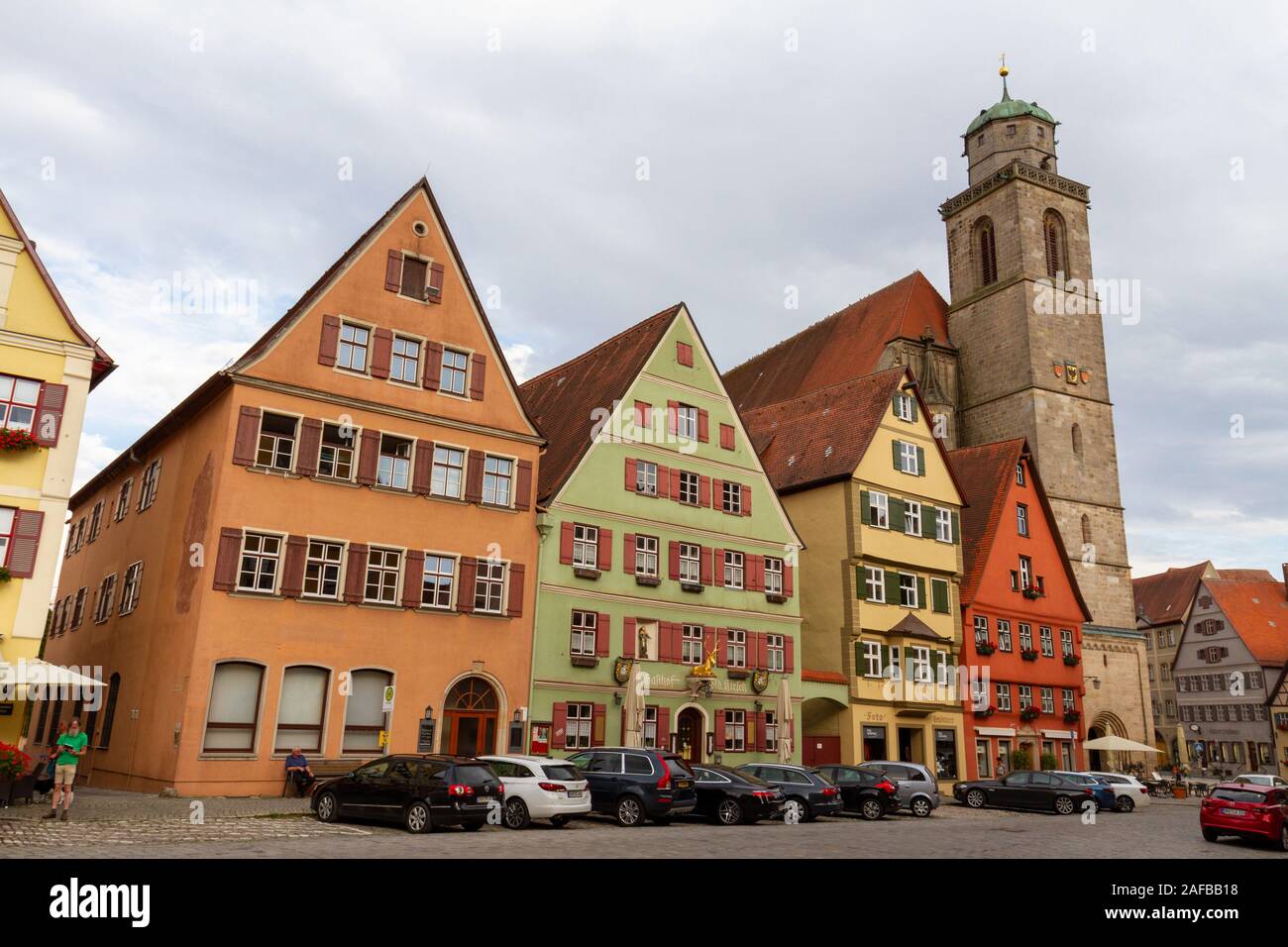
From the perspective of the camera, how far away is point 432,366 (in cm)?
3036

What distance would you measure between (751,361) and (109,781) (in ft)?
192

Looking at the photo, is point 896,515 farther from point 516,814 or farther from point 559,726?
point 516,814

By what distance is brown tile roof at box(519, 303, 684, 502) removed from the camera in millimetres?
34250

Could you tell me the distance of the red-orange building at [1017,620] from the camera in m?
43.5

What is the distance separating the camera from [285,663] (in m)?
26.1

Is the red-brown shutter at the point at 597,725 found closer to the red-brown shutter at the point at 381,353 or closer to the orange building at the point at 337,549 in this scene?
the orange building at the point at 337,549

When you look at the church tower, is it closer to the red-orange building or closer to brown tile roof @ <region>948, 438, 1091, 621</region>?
the red-orange building

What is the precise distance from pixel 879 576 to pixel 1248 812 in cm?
1991

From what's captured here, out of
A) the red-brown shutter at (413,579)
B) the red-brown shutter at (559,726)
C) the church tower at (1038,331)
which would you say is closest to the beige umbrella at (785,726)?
the red-brown shutter at (559,726)

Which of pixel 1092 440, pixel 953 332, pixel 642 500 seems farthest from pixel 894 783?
pixel 953 332

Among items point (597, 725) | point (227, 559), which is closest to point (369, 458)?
point (227, 559)

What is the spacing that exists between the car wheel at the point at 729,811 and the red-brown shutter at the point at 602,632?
9.11 metres

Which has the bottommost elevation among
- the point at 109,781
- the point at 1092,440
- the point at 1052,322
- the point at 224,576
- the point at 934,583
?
the point at 109,781
